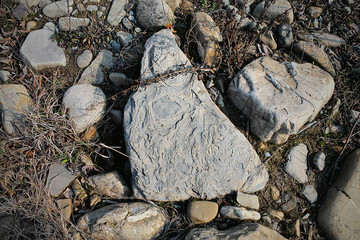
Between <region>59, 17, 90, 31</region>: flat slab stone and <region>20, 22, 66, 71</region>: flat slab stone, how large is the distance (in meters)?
0.16

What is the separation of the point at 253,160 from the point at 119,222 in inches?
59.1

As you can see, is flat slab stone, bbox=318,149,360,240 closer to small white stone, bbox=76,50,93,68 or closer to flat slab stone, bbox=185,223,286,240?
flat slab stone, bbox=185,223,286,240

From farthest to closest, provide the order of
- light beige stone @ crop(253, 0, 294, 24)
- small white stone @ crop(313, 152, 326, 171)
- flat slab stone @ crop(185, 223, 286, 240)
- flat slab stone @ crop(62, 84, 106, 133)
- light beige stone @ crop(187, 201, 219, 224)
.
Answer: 1. light beige stone @ crop(253, 0, 294, 24)
2. small white stone @ crop(313, 152, 326, 171)
3. flat slab stone @ crop(62, 84, 106, 133)
4. light beige stone @ crop(187, 201, 219, 224)
5. flat slab stone @ crop(185, 223, 286, 240)

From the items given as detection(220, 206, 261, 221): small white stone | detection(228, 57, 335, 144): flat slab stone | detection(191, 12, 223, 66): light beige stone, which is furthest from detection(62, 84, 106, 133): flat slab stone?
detection(220, 206, 261, 221): small white stone

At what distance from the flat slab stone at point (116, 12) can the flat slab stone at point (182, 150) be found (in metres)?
1.31

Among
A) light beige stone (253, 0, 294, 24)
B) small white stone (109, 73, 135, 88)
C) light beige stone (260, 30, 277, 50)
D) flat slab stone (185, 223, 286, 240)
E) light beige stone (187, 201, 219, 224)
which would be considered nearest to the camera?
flat slab stone (185, 223, 286, 240)

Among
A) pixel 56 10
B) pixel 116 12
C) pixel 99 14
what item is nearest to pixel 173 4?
pixel 116 12

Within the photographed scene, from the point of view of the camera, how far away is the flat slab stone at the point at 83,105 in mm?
2863

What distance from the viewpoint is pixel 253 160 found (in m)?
2.69

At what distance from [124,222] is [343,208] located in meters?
2.30

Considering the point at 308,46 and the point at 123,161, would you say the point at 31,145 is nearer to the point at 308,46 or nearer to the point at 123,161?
the point at 123,161

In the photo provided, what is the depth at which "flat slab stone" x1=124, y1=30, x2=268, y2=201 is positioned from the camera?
2570mm

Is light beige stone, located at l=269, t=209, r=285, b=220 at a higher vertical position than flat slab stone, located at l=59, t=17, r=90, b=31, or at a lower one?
lower

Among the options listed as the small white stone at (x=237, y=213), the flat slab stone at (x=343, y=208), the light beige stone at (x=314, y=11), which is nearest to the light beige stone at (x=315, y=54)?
the light beige stone at (x=314, y=11)
